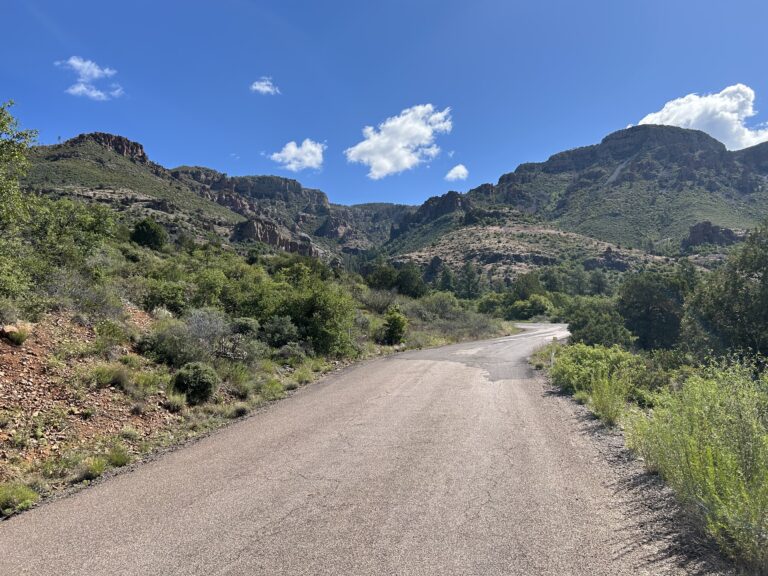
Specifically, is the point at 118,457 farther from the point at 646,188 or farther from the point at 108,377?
the point at 646,188

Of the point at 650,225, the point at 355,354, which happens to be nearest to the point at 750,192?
the point at 650,225

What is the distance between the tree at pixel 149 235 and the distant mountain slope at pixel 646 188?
354 ft

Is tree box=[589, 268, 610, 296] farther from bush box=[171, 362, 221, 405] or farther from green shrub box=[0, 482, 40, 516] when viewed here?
green shrub box=[0, 482, 40, 516]

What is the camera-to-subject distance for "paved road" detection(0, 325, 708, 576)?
3824 millimetres

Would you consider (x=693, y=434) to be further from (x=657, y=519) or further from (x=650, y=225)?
(x=650, y=225)

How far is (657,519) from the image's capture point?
14.2ft

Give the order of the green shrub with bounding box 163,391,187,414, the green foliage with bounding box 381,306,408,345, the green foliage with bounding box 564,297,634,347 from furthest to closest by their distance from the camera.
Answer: the green foliage with bounding box 381,306,408,345 < the green foliage with bounding box 564,297,634,347 < the green shrub with bounding box 163,391,187,414

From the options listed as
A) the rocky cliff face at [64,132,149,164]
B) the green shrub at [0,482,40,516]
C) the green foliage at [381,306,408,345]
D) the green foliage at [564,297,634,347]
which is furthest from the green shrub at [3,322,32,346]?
the rocky cliff face at [64,132,149,164]

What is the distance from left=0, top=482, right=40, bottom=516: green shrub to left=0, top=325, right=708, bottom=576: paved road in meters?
0.24

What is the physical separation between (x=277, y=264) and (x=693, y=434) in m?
46.0

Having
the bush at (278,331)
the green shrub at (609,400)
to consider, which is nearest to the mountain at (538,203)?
the bush at (278,331)

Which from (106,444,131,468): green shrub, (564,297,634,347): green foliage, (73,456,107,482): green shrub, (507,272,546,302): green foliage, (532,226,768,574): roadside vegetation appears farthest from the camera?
(507,272,546,302): green foliage

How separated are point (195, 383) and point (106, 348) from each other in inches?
91.7

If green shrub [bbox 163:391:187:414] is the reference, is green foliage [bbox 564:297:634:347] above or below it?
below
